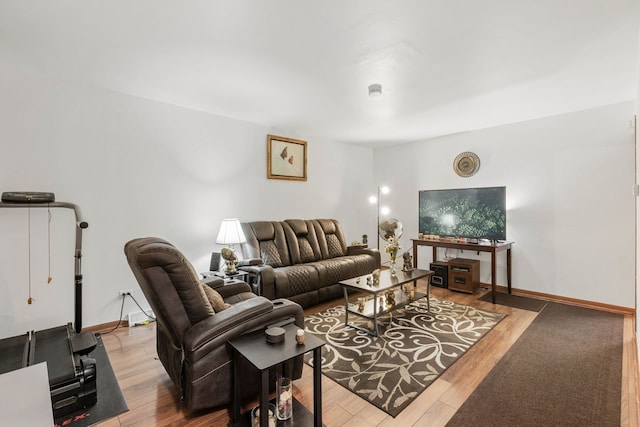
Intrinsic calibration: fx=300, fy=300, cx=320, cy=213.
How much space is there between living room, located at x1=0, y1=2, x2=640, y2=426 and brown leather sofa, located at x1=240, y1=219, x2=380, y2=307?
410 mm

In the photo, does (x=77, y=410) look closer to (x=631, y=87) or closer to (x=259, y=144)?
(x=259, y=144)

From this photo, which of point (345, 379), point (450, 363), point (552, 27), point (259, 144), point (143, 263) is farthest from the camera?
point (259, 144)

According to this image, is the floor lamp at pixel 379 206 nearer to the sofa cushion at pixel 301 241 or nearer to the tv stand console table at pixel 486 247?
the tv stand console table at pixel 486 247

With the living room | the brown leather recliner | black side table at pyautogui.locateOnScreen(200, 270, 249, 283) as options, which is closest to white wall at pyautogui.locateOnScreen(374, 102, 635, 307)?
the living room

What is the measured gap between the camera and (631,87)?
2.99 m

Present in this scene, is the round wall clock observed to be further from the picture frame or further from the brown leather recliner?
the brown leather recliner

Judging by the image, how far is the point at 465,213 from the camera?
4.52m

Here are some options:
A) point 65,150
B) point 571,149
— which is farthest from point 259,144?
point 571,149

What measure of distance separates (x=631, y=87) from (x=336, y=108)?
297 cm

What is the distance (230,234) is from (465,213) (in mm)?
3395

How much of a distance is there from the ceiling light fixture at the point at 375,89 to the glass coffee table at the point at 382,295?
1.93 metres

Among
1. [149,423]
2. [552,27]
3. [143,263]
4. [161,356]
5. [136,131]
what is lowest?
[149,423]

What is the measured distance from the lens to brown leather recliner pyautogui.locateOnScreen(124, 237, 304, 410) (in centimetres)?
162

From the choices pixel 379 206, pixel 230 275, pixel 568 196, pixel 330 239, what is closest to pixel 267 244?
pixel 230 275
